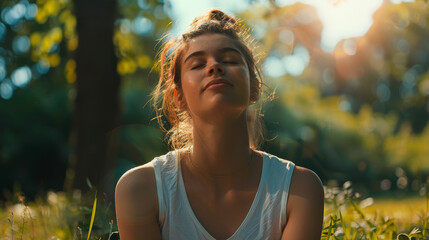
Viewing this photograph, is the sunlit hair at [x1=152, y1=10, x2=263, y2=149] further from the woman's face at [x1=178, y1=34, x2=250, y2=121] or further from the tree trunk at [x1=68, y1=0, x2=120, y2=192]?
the tree trunk at [x1=68, y1=0, x2=120, y2=192]

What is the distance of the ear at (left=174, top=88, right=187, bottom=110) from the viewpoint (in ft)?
8.81

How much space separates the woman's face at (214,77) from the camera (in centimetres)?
228

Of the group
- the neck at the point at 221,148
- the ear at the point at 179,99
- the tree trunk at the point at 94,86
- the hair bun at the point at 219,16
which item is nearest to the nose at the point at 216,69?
the neck at the point at 221,148

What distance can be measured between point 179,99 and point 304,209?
909mm

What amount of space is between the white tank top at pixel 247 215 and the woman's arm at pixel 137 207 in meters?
0.04

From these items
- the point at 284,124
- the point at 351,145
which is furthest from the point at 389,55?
the point at 284,124

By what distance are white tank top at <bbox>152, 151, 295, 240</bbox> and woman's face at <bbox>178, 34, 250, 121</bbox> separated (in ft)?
1.27

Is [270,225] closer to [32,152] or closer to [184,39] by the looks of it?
[184,39]

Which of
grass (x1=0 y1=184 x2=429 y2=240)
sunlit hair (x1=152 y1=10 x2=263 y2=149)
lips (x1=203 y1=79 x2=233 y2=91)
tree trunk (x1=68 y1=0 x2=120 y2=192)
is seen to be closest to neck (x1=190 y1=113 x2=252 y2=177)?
lips (x1=203 y1=79 x2=233 y2=91)

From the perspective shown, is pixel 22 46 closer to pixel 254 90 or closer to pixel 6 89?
pixel 6 89

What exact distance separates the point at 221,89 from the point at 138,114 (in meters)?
13.8

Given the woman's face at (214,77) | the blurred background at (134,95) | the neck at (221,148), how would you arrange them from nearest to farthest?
the woman's face at (214,77) → the neck at (221,148) → the blurred background at (134,95)

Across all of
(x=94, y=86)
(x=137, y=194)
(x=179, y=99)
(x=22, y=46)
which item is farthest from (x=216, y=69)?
(x=22, y=46)

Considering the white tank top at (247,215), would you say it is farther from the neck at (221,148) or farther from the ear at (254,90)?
the ear at (254,90)
